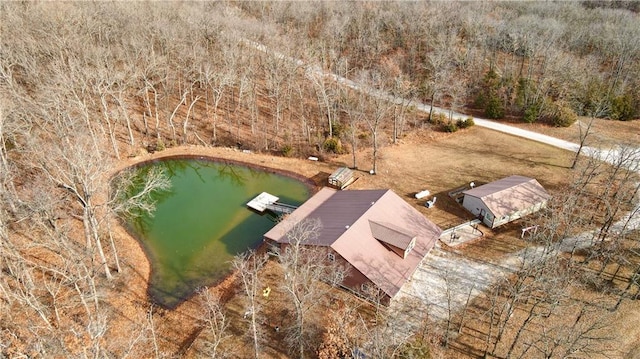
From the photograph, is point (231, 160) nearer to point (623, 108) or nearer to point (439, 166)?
point (439, 166)

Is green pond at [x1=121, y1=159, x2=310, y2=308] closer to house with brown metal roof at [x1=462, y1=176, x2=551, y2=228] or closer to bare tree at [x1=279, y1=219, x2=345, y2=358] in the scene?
bare tree at [x1=279, y1=219, x2=345, y2=358]

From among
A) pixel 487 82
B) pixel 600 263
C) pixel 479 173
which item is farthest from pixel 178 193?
pixel 487 82

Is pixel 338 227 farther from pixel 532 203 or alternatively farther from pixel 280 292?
pixel 532 203

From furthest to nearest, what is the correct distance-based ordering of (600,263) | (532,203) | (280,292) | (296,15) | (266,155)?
(296,15) < (266,155) < (532,203) < (600,263) < (280,292)

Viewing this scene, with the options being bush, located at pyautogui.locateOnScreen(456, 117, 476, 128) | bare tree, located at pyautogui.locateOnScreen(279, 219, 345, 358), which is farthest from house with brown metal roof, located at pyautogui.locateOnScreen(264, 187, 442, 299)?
bush, located at pyautogui.locateOnScreen(456, 117, 476, 128)

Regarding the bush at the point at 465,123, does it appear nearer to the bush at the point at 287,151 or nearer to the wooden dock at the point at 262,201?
the bush at the point at 287,151
